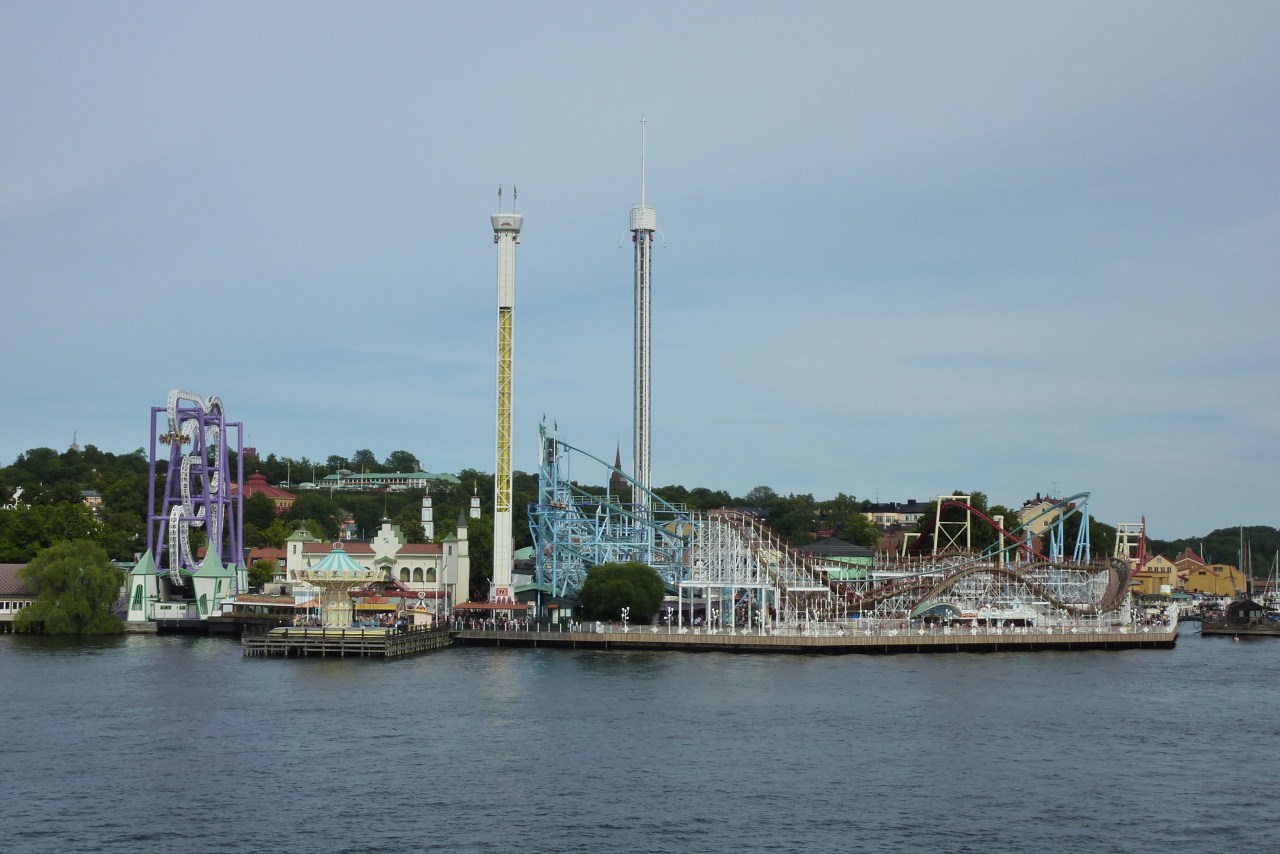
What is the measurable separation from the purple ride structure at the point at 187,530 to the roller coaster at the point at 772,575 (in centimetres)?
2170

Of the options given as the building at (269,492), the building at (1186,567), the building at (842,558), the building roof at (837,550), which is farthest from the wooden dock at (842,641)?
the building at (1186,567)

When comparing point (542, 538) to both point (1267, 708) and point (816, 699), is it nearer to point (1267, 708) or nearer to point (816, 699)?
point (816, 699)

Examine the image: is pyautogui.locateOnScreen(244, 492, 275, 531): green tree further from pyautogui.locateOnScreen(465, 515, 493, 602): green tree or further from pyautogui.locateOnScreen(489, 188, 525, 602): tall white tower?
pyautogui.locateOnScreen(489, 188, 525, 602): tall white tower

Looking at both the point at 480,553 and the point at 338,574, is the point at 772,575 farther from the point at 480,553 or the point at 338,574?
the point at 480,553

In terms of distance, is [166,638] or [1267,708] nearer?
[1267,708]

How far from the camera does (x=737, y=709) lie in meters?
54.4

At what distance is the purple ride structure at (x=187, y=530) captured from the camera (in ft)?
310

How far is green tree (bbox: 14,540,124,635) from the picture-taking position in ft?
285

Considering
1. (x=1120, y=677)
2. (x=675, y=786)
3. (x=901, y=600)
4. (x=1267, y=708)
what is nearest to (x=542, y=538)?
(x=901, y=600)

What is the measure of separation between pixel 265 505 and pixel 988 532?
71.1 m

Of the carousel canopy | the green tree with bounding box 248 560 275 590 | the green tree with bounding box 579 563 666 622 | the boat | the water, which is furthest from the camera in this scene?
the green tree with bounding box 248 560 275 590

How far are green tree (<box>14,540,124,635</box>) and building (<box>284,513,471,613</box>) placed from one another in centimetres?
1726

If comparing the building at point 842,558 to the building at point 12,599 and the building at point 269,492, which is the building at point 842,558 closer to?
the building at point 269,492

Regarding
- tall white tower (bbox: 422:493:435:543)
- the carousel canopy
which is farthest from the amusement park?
tall white tower (bbox: 422:493:435:543)
